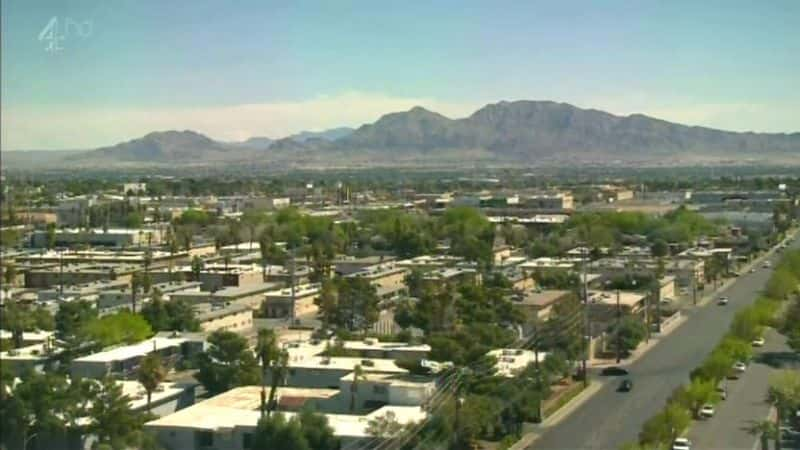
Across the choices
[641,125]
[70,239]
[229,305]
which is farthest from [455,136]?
[229,305]

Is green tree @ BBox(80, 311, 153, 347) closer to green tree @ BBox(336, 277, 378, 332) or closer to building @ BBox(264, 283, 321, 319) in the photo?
green tree @ BBox(336, 277, 378, 332)

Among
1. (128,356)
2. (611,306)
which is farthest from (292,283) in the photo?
(128,356)

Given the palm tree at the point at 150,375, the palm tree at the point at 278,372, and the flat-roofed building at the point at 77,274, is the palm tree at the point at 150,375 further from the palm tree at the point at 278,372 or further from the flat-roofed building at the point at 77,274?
the flat-roofed building at the point at 77,274

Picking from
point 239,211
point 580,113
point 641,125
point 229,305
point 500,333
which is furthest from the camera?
point 580,113

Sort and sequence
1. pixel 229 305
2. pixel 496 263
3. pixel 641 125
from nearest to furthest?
pixel 229 305 < pixel 496 263 < pixel 641 125

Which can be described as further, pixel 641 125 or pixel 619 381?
pixel 641 125

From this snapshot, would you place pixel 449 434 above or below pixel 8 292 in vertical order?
below

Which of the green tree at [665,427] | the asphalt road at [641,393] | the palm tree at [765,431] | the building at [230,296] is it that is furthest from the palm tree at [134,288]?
the palm tree at [765,431]

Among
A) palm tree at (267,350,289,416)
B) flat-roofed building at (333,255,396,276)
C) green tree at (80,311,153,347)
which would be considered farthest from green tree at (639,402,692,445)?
flat-roofed building at (333,255,396,276)

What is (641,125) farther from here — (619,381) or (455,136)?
(619,381)
